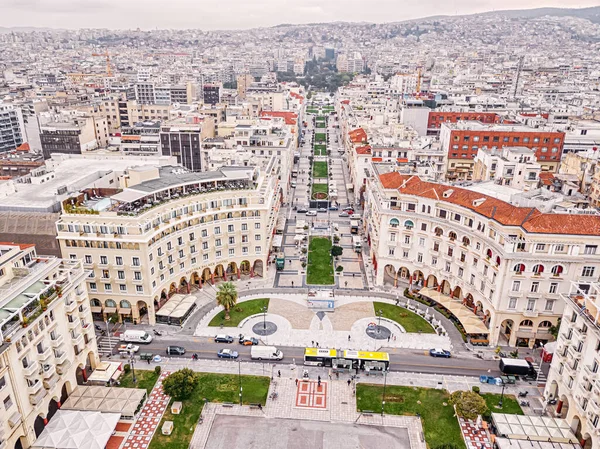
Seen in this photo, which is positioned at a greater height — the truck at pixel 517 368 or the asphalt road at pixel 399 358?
the truck at pixel 517 368

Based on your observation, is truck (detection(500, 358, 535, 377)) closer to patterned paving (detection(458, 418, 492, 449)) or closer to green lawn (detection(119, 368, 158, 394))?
patterned paving (detection(458, 418, 492, 449))

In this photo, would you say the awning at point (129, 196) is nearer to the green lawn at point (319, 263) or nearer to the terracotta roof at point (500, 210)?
the green lawn at point (319, 263)

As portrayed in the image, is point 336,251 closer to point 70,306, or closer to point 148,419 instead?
point 148,419

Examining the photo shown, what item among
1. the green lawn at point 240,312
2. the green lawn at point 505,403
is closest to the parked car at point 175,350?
the green lawn at point 240,312

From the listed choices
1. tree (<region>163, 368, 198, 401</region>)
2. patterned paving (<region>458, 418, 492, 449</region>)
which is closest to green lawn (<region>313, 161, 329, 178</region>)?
tree (<region>163, 368, 198, 401</region>)

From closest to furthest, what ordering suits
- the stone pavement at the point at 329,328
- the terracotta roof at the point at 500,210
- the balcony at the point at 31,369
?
the balcony at the point at 31,369 < the terracotta roof at the point at 500,210 < the stone pavement at the point at 329,328

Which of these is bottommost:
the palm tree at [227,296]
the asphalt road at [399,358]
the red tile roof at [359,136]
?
the asphalt road at [399,358]

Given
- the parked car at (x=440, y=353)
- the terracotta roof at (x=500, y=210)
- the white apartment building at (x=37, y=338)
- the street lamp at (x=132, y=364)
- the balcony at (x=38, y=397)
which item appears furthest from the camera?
the parked car at (x=440, y=353)
